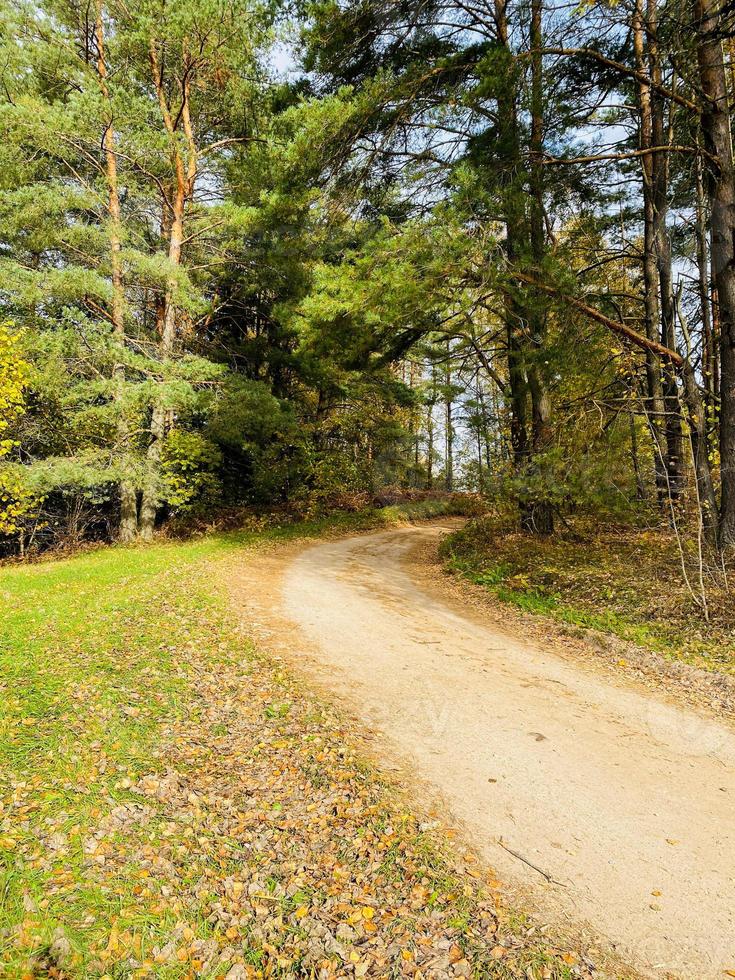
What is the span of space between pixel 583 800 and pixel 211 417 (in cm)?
1194

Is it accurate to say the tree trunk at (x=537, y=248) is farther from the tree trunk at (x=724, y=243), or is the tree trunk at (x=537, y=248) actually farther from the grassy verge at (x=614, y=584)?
the tree trunk at (x=724, y=243)

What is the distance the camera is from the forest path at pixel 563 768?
9.04 ft

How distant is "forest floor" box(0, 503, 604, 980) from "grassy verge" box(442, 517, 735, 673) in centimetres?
404

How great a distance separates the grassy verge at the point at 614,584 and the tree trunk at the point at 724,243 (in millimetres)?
1125

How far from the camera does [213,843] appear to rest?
3225 millimetres

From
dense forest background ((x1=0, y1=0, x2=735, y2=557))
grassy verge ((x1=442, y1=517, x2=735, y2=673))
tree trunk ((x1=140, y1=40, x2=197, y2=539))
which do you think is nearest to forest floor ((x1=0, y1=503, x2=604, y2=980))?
grassy verge ((x1=442, y1=517, x2=735, y2=673))

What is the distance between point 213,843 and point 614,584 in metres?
A: 6.65

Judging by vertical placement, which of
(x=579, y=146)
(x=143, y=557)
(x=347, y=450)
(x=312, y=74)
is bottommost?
(x=143, y=557)

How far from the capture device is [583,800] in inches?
141

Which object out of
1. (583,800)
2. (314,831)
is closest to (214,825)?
(314,831)

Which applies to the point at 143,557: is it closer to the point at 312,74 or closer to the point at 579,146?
the point at 312,74

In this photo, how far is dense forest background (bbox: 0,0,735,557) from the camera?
24.0 ft

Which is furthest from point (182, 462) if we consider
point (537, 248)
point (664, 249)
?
point (664, 249)

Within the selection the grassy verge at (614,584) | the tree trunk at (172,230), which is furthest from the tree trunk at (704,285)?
the tree trunk at (172,230)
